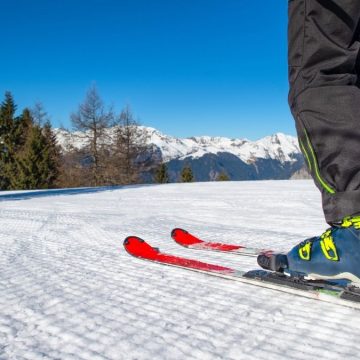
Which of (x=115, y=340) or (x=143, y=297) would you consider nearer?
(x=115, y=340)

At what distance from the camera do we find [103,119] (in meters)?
19.6

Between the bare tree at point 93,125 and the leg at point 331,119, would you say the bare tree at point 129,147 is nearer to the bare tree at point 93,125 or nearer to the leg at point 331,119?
the bare tree at point 93,125

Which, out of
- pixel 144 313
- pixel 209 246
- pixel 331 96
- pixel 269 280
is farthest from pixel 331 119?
pixel 209 246

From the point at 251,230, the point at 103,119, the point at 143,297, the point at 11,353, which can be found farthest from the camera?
the point at 103,119

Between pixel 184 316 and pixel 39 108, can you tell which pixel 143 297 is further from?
pixel 39 108

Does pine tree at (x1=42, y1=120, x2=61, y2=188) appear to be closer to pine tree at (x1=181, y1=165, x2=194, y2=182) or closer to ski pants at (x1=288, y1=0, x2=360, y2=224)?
pine tree at (x1=181, y1=165, x2=194, y2=182)

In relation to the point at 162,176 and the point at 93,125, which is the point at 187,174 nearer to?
the point at 162,176

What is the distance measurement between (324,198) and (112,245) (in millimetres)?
1007

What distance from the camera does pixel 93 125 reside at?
64.0ft

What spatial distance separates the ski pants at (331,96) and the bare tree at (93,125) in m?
→ 18.8

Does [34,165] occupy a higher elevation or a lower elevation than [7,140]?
lower

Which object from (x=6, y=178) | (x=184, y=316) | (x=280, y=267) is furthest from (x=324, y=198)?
(x=6, y=178)

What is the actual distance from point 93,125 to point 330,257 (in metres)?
19.5

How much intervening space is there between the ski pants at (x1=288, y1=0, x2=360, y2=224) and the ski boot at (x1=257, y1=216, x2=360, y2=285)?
0.12 feet
